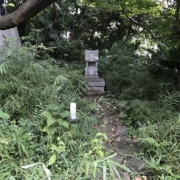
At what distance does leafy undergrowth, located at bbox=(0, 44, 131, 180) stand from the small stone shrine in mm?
900

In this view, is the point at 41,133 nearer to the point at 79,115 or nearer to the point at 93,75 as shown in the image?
the point at 79,115

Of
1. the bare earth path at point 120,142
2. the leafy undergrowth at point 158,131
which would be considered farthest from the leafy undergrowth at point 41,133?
the leafy undergrowth at point 158,131

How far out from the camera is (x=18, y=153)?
1847 millimetres

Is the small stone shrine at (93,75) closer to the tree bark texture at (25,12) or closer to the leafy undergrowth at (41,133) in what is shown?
the leafy undergrowth at (41,133)

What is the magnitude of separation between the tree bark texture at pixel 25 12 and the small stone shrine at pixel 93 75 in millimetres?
2093

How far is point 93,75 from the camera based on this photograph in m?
4.01

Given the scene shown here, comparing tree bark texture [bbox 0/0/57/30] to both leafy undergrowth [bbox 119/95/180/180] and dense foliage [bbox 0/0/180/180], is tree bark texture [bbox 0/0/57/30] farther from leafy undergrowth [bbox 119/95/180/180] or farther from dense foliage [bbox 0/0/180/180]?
leafy undergrowth [bbox 119/95/180/180]

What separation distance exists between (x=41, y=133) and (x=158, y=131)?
1292mm

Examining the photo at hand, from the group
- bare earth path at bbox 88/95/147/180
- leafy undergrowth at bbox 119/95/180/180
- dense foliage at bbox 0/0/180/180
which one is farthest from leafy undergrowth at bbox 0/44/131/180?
leafy undergrowth at bbox 119/95/180/180

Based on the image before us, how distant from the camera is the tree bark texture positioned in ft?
5.66

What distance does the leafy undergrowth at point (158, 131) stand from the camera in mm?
1912

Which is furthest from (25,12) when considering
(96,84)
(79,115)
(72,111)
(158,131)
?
(96,84)

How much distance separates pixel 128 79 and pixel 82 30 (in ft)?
13.8

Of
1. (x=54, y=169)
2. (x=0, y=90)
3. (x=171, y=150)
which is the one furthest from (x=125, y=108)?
(x=0, y=90)
